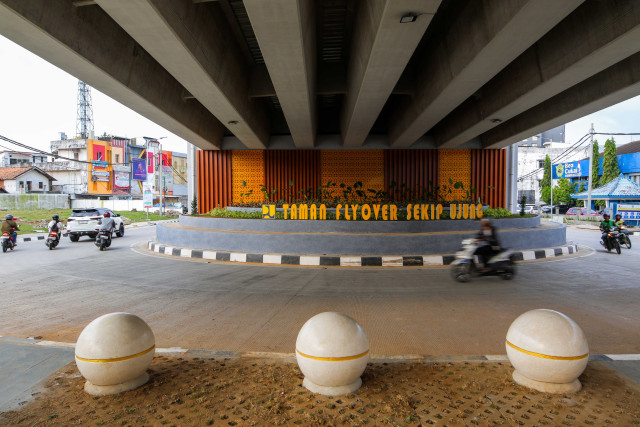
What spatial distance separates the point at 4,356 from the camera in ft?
12.6

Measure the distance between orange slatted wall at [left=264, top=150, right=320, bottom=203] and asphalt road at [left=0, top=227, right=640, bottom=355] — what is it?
9.58 m

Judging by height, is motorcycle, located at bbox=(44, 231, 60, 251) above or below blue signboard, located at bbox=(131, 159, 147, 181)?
below

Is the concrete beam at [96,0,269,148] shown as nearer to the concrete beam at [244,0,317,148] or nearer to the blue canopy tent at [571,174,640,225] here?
the concrete beam at [244,0,317,148]

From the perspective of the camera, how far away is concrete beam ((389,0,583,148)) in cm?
584

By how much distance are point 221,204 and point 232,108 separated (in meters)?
9.80

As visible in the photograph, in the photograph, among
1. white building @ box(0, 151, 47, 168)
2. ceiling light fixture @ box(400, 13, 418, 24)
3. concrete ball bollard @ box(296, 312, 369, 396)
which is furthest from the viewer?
white building @ box(0, 151, 47, 168)

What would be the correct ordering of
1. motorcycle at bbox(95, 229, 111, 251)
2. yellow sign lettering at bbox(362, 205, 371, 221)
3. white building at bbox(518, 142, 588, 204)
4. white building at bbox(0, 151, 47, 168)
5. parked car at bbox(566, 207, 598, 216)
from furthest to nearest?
white building at bbox(518, 142, 588, 204) → white building at bbox(0, 151, 47, 168) → parked car at bbox(566, 207, 598, 216) → motorcycle at bbox(95, 229, 111, 251) → yellow sign lettering at bbox(362, 205, 371, 221)

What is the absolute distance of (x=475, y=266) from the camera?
812cm

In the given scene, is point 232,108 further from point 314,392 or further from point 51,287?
point 314,392

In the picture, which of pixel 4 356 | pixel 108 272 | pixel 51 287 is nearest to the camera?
→ pixel 4 356

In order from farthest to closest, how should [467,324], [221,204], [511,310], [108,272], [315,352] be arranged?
[221,204], [108,272], [511,310], [467,324], [315,352]

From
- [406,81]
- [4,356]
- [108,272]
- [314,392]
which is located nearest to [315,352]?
[314,392]

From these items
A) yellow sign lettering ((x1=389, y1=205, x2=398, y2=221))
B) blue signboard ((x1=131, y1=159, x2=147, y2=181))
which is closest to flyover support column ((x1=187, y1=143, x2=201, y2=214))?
yellow sign lettering ((x1=389, y1=205, x2=398, y2=221))

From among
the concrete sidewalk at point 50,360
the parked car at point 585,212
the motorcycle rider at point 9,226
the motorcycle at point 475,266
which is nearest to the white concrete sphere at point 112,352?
the concrete sidewalk at point 50,360
